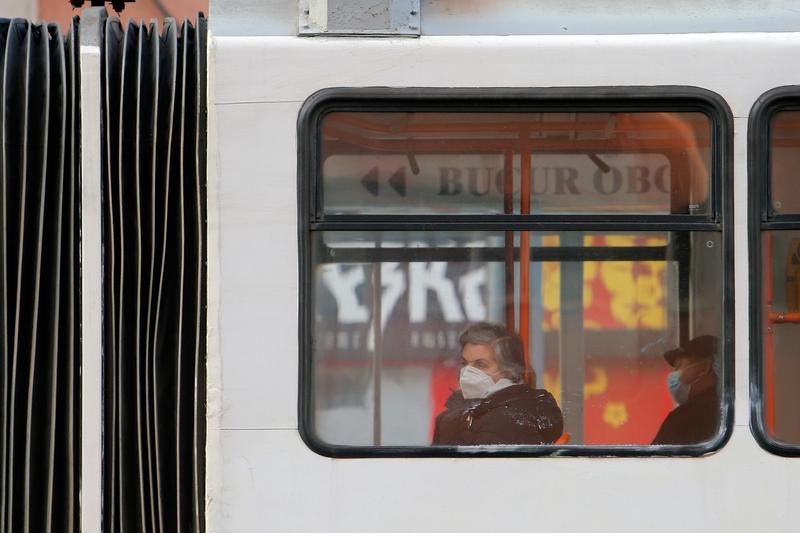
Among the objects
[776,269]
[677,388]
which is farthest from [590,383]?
[776,269]

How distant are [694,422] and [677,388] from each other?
0.11 m

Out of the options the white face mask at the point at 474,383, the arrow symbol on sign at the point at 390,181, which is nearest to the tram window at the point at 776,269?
the white face mask at the point at 474,383

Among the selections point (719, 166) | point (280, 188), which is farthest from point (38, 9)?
point (719, 166)

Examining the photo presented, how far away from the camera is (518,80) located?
2.87 meters

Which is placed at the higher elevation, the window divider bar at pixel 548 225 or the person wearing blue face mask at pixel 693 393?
the window divider bar at pixel 548 225

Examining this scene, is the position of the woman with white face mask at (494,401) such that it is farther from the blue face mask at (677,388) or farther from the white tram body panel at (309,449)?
the blue face mask at (677,388)

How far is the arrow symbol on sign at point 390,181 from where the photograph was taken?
2.86m

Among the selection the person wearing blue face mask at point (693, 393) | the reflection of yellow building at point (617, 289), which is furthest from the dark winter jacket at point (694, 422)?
the reflection of yellow building at point (617, 289)

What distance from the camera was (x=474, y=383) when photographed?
290 cm

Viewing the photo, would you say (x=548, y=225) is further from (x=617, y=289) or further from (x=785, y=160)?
(x=785, y=160)

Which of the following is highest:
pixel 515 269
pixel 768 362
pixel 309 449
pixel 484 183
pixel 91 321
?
pixel 484 183

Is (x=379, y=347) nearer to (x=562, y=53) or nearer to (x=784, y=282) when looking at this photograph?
(x=562, y=53)

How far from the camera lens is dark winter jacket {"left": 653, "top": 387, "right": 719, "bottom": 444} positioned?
2871mm

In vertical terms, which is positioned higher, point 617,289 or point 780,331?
point 617,289
